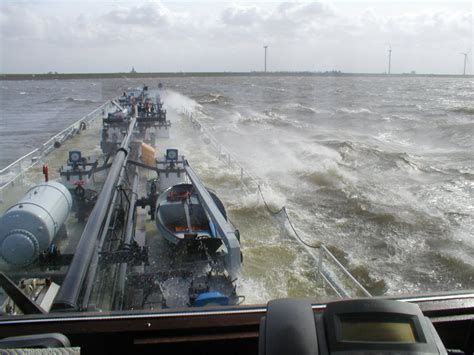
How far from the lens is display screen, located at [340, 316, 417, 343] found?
62.3 inches

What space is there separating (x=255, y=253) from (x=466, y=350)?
817 centimetres

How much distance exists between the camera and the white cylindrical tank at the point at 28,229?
25.1 ft

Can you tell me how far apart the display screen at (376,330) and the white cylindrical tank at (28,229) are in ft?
24.1

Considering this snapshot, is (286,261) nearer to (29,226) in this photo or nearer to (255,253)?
(255,253)

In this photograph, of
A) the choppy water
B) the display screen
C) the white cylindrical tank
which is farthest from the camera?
the choppy water

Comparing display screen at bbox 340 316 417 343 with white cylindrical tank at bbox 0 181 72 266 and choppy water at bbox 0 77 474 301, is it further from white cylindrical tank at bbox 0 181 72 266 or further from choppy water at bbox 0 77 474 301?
white cylindrical tank at bbox 0 181 72 266

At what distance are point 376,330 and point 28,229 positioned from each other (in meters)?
7.60

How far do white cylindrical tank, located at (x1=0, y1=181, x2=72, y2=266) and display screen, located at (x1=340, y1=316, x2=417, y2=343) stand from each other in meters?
7.34

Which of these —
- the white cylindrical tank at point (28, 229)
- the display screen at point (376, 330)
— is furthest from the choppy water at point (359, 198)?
the display screen at point (376, 330)

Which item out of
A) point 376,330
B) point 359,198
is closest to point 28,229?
point 376,330

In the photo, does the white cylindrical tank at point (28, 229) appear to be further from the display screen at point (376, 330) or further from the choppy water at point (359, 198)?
the display screen at point (376, 330)

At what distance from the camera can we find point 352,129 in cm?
3906

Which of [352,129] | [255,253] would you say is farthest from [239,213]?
[352,129]

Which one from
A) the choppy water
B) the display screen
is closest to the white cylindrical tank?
the choppy water
